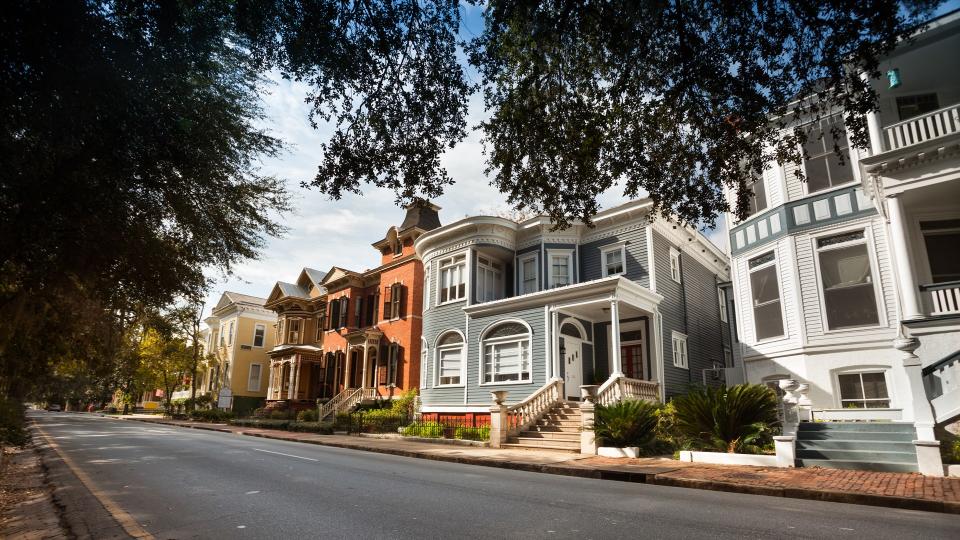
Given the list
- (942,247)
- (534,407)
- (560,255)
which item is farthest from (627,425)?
(560,255)

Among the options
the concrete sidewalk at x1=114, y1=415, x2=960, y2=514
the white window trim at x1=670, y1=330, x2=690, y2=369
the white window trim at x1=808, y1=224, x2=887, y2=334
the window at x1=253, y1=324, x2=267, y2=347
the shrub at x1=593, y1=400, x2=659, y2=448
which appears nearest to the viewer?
the concrete sidewalk at x1=114, y1=415, x2=960, y2=514

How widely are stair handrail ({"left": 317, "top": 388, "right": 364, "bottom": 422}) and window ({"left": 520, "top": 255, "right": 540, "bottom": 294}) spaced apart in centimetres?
1194

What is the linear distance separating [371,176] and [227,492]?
5.31 meters

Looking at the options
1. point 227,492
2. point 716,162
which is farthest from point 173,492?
point 716,162

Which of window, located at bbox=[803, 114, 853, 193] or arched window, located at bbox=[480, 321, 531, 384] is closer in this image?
window, located at bbox=[803, 114, 853, 193]

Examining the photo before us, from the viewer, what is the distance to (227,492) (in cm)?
815

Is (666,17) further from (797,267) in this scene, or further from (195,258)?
(797,267)

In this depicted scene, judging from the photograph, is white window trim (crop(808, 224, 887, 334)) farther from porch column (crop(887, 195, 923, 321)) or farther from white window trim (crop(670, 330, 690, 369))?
white window trim (crop(670, 330, 690, 369))

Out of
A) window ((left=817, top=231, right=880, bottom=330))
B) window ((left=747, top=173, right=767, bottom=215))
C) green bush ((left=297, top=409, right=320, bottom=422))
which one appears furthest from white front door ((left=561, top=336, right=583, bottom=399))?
green bush ((left=297, top=409, right=320, bottom=422))

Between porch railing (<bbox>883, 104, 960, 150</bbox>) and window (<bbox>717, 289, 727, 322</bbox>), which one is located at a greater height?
porch railing (<bbox>883, 104, 960, 150</bbox>)

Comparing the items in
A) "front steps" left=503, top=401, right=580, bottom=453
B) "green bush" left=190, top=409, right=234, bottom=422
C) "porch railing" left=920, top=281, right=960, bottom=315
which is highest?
"porch railing" left=920, top=281, right=960, bottom=315

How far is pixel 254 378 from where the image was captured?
48.6 m

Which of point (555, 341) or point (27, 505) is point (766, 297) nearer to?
point (555, 341)

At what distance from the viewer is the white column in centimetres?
1930
